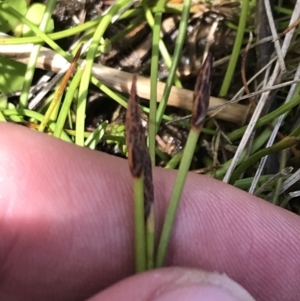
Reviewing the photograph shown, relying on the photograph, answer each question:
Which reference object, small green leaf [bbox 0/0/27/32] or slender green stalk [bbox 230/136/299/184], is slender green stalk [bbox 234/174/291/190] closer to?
slender green stalk [bbox 230/136/299/184]

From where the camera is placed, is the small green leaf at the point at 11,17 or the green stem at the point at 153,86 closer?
the green stem at the point at 153,86

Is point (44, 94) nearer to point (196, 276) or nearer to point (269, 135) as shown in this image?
point (269, 135)

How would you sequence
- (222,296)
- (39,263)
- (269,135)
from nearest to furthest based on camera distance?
(222,296)
(39,263)
(269,135)

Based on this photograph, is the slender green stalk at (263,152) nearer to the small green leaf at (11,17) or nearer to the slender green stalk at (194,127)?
the slender green stalk at (194,127)

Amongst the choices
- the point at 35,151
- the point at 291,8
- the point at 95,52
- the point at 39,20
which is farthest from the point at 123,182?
the point at 291,8

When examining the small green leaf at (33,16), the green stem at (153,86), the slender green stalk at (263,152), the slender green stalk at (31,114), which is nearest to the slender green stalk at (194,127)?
the green stem at (153,86)

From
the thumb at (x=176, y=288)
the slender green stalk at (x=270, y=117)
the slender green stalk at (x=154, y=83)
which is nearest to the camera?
the thumb at (x=176, y=288)

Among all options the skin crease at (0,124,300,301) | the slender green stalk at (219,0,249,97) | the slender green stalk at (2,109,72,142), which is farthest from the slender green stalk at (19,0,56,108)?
the slender green stalk at (219,0,249,97)
